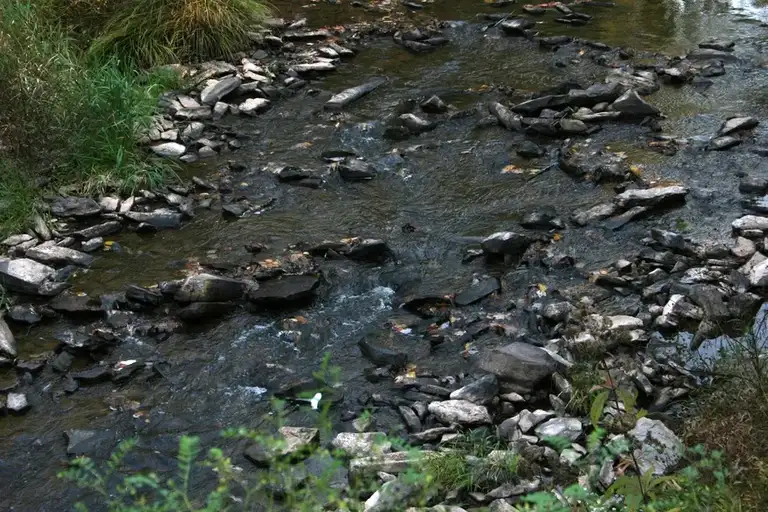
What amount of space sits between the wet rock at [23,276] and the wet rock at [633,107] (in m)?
4.49

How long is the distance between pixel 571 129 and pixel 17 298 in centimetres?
419

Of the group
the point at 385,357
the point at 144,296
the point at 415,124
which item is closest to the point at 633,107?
the point at 415,124

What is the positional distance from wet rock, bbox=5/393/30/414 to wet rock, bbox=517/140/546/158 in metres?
3.91

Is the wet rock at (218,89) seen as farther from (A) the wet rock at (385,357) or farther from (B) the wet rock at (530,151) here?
(A) the wet rock at (385,357)

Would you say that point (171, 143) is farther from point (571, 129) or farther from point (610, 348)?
point (610, 348)

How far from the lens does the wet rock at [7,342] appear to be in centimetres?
457

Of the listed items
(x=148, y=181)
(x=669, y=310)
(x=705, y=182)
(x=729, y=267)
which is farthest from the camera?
(x=148, y=181)

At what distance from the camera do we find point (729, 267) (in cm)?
477

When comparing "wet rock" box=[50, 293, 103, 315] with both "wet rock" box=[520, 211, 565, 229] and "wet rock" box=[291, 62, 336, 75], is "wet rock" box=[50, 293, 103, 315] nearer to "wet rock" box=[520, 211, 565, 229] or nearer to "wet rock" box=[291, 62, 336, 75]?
"wet rock" box=[520, 211, 565, 229]

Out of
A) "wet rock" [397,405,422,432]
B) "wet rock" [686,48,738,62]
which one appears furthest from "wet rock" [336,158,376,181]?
"wet rock" [686,48,738,62]

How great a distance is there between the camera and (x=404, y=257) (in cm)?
531

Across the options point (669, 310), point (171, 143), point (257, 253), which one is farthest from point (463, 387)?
point (171, 143)

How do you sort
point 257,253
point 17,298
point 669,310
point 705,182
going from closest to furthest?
point 669,310 → point 17,298 → point 257,253 → point 705,182

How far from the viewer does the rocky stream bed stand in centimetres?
397
